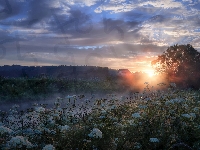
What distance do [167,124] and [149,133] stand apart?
22.9 inches

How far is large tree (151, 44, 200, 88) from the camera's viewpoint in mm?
30328

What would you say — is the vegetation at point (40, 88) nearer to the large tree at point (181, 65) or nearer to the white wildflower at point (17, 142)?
the large tree at point (181, 65)

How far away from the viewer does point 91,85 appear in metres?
27.3

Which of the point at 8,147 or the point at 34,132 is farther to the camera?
the point at 34,132

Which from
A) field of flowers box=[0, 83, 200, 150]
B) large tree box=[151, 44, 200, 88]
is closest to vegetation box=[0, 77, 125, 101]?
large tree box=[151, 44, 200, 88]

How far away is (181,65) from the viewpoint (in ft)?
104

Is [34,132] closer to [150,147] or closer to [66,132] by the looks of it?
[66,132]

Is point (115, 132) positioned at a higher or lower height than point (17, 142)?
lower

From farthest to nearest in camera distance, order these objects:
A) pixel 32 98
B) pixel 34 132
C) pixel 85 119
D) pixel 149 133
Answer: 1. pixel 32 98
2. pixel 85 119
3. pixel 149 133
4. pixel 34 132

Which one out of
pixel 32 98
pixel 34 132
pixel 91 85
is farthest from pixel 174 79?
pixel 34 132

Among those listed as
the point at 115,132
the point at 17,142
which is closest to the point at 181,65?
the point at 115,132

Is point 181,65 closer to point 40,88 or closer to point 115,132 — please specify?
point 40,88

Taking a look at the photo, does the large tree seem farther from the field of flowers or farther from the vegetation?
Answer: the field of flowers

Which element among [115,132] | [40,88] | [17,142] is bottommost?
[115,132]
